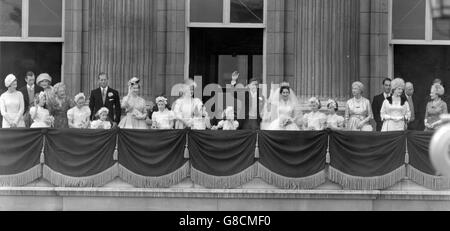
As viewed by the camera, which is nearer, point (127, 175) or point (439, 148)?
point (439, 148)

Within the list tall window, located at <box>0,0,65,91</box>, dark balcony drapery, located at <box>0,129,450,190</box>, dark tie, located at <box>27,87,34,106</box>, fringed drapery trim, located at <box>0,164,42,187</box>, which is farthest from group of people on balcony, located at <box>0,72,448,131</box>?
tall window, located at <box>0,0,65,91</box>

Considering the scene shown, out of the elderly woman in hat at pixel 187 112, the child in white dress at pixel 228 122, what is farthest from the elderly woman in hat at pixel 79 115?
the child in white dress at pixel 228 122

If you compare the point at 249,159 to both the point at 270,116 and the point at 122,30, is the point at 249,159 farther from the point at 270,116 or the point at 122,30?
the point at 122,30

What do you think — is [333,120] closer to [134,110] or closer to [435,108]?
[435,108]

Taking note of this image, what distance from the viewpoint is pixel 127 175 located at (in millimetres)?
18250

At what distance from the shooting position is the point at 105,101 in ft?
64.5

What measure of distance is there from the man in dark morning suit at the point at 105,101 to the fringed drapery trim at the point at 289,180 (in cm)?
326

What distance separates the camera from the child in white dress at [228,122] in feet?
63.6

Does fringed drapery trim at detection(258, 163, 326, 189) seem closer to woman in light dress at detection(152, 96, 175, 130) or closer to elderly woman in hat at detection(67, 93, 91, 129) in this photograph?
woman in light dress at detection(152, 96, 175, 130)

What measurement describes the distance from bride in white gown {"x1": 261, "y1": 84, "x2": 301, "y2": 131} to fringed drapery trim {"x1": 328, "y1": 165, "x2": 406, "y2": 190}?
1.21 metres

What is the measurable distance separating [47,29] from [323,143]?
7.82 metres

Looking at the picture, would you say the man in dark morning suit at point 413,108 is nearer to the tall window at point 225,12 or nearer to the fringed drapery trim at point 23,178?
the tall window at point 225,12
